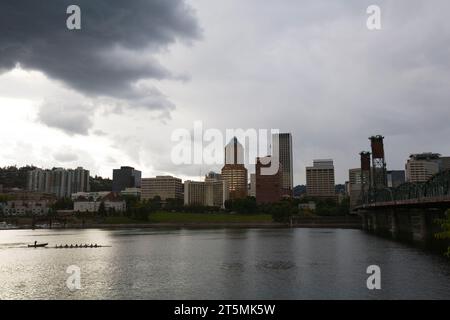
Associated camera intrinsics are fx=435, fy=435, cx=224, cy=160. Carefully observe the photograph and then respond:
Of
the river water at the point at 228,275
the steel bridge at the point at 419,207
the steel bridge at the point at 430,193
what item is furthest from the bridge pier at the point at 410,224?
the river water at the point at 228,275

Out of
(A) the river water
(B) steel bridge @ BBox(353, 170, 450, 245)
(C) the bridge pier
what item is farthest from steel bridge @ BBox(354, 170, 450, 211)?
(A) the river water

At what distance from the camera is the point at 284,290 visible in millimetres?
48406

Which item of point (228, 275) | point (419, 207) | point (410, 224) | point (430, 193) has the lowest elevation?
point (228, 275)

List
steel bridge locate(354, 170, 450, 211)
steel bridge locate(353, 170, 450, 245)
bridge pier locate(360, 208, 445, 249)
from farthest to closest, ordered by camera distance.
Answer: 1. bridge pier locate(360, 208, 445, 249)
2. steel bridge locate(353, 170, 450, 245)
3. steel bridge locate(354, 170, 450, 211)

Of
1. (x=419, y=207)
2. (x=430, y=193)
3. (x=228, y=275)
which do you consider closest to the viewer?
(x=228, y=275)

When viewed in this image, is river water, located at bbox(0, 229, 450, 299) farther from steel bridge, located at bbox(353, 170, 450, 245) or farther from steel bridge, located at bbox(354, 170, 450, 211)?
steel bridge, located at bbox(354, 170, 450, 211)

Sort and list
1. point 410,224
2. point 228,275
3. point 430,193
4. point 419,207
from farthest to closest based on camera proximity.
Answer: point 410,224 → point 419,207 → point 430,193 → point 228,275

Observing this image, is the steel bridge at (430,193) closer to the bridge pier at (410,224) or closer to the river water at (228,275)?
the bridge pier at (410,224)

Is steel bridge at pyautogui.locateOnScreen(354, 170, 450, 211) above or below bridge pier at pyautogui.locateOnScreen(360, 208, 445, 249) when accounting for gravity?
above

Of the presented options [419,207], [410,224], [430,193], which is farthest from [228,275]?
[410,224]

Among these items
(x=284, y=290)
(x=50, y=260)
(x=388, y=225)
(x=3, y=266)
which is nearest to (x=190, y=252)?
(x=50, y=260)

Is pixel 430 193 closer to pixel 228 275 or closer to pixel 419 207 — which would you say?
pixel 419 207
